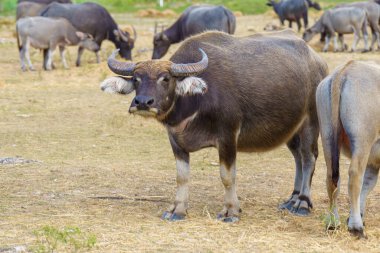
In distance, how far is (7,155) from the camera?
10492 millimetres

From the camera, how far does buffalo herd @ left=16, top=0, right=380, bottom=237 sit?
6.50m

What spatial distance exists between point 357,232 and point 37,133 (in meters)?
6.50

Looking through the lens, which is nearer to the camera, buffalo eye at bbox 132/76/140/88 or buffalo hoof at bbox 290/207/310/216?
buffalo eye at bbox 132/76/140/88

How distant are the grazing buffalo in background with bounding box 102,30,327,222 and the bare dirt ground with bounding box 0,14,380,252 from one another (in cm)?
43

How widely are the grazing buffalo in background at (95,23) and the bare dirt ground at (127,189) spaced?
7056 millimetres

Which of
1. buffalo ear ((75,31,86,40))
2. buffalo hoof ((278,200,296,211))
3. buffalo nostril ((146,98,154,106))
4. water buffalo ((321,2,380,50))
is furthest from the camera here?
water buffalo ((321,2,380,50))

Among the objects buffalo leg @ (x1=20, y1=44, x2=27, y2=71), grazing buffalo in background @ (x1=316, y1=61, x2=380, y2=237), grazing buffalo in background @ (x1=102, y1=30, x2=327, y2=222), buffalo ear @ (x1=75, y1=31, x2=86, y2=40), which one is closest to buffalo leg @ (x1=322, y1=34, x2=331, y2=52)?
buffalo ear @ (x1=75, y1=31, x2=86, y2=40)

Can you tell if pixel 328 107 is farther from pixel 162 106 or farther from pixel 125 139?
pixel 125 139

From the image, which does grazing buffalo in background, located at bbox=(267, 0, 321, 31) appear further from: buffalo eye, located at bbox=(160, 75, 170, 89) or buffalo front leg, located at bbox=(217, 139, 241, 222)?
buffalo eye, located at bbox=(160, 75, 170, 89)

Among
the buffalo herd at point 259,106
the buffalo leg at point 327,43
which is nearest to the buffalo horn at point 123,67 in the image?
the buffalo herd at point 259,106

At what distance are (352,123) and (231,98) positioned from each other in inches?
51.1

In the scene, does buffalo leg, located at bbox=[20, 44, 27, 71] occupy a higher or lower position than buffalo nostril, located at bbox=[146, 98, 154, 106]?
lower

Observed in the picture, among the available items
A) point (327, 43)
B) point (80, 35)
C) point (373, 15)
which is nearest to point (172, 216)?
point (80, 35)

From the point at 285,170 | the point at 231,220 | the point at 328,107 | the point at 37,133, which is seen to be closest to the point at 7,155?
the point at 37,133
